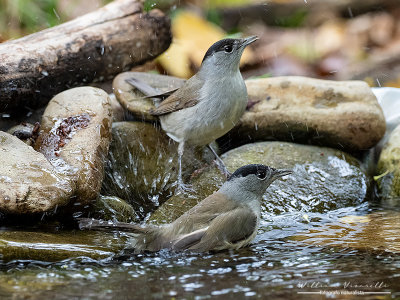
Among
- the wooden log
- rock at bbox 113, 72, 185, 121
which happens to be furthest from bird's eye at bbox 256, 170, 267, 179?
the wooden log

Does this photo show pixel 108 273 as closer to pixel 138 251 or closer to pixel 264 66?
pixel 138 251

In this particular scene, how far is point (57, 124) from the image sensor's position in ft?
17.6

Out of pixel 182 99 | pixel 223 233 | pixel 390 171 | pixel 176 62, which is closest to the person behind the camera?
pixel 223 233

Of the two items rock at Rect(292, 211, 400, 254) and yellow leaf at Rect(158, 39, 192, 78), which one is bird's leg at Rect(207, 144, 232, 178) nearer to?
rock at Rect(292, 211, 400, 254)

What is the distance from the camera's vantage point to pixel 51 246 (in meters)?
4.12

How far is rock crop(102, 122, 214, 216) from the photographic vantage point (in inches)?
224

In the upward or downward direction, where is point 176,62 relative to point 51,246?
upward

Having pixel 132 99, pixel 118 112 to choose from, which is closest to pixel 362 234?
pixel 132 99

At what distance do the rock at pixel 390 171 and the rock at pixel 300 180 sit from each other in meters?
0.18

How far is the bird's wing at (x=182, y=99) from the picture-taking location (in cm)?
580

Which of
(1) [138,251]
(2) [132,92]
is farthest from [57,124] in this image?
(1) [138,251]

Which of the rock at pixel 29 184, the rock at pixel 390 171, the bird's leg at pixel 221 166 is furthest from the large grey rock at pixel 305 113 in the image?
the rock at pixel 29 184

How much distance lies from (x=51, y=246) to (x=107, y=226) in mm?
398

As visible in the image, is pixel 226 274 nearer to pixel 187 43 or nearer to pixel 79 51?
pixel 79 51
